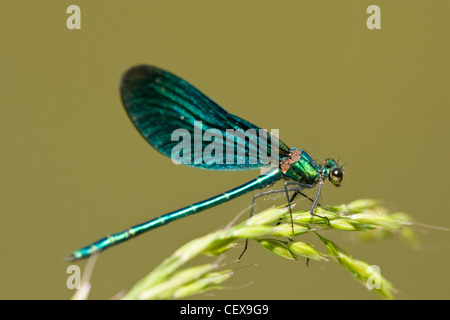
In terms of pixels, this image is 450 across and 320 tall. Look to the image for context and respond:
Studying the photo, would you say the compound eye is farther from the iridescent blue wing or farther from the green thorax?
the iridescent blue wing

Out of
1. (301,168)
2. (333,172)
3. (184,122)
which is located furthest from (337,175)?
(184,122)

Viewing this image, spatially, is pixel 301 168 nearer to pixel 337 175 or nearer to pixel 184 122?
pixel 337 175

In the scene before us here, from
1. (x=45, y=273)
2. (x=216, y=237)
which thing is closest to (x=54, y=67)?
(x=45, y=273)

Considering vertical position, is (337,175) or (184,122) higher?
(184,122)

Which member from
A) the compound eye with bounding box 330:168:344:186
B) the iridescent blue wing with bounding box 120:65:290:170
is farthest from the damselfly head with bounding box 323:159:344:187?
the iridescent blue wing with bounding box 120:65:290:170

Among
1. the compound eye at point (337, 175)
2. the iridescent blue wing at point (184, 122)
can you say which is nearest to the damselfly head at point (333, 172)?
the compound eye at point (337, 175)

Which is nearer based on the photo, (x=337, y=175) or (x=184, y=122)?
(x=184, y=122)
